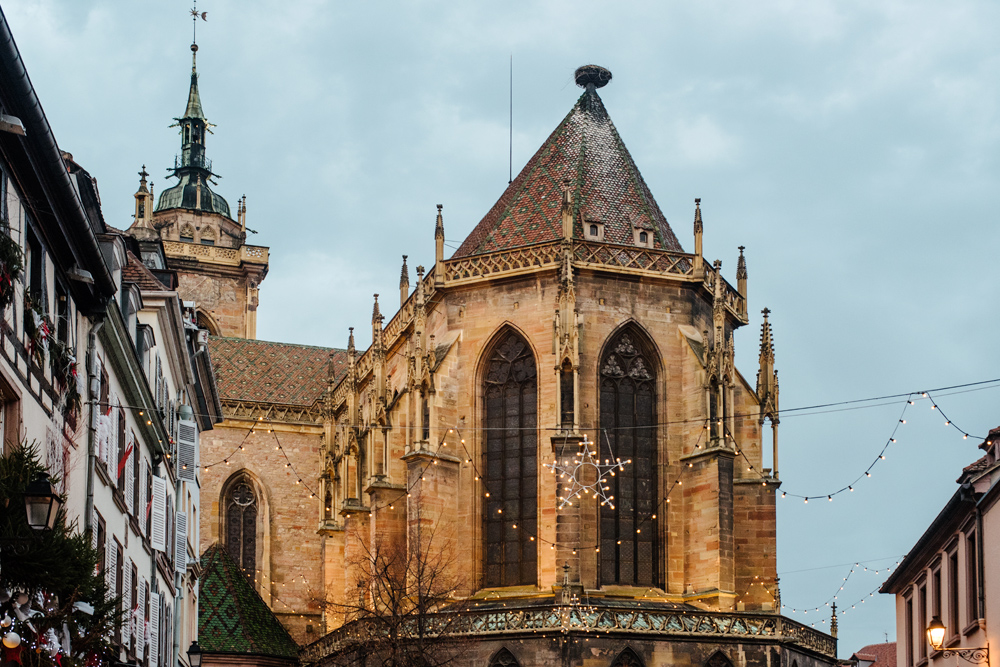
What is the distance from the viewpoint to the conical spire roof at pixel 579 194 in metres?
42.4

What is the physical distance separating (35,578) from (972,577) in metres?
16.1

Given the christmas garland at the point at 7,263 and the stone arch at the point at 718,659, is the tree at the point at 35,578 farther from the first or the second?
the stone arch at the point at 718,659

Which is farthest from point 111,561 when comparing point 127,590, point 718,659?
point 718,659

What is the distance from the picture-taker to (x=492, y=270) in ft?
136

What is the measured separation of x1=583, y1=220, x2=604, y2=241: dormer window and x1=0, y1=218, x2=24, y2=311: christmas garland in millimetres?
27728

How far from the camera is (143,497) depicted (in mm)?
26312

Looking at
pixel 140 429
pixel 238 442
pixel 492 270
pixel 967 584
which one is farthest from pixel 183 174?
pixel 967 584

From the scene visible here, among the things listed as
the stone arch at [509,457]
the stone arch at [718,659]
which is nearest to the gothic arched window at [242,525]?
the stone arch at [509,457]

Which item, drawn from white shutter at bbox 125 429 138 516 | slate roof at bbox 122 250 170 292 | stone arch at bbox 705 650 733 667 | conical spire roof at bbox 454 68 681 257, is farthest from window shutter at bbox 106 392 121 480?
conical spire roof at bbox 454 68 681 257

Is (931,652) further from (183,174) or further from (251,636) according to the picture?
(183,174)

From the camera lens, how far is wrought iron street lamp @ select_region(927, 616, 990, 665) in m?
21.7

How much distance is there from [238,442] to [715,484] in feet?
66.6

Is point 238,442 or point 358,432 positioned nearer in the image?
point 358,432

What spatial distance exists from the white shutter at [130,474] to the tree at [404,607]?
9634mm
